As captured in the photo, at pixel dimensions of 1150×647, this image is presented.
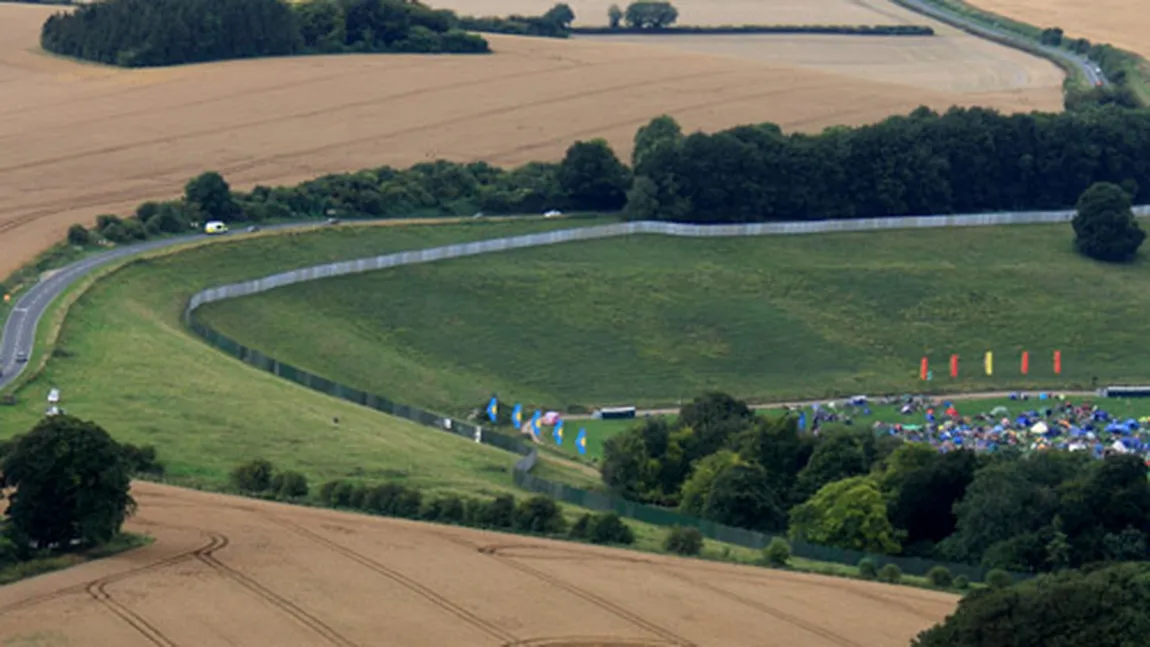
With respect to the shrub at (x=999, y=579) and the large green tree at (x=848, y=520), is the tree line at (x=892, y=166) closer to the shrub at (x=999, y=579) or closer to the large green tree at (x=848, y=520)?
the large green tree at (x=848, y=520)

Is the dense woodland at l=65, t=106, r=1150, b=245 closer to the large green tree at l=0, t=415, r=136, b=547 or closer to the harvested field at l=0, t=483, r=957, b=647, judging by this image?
the harvested field at l=0, t=483, r=957, b=647

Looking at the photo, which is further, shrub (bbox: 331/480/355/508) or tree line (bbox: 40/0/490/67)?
tree line (bbox: 40/0/490/67)

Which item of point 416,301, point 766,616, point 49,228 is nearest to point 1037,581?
point 766,616

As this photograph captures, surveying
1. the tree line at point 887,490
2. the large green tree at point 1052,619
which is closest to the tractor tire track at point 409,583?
the large green tree at point 1052,619

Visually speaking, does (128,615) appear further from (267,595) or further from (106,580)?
(267,595)

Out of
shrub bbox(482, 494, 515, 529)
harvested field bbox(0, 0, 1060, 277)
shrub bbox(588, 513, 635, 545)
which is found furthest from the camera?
harvested field bbox(0, 0, 1060, 277)

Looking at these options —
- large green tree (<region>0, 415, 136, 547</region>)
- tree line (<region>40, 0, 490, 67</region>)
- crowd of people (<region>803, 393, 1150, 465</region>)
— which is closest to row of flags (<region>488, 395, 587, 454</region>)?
crowd of people (<region>803, 393, 1150, 465</region>)

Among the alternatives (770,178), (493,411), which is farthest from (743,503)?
(770,178)
